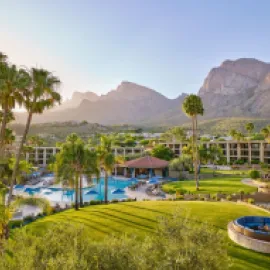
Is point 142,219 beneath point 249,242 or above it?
beneath

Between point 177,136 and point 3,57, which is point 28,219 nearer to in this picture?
point 3,57

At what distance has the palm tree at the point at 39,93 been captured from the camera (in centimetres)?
1591

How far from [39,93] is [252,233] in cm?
1497

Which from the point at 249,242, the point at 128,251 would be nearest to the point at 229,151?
the point at 249,242

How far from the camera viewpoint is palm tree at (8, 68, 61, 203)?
52.2ft

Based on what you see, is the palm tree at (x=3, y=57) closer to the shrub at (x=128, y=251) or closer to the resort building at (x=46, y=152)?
the shrub at (x=128, y=251)

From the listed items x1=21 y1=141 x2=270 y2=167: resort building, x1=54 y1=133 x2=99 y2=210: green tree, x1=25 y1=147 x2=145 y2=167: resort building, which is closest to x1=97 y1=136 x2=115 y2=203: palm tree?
x1=54 y1=133 x2=99 y2=210: green tree

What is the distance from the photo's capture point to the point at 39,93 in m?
16.0

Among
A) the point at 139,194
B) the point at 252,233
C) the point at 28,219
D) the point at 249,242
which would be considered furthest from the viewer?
the point at 139,194

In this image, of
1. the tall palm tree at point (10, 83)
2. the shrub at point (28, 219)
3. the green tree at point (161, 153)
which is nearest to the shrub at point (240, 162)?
the green tree at point (161, 153)

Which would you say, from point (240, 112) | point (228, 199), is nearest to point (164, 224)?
point (228, 199)

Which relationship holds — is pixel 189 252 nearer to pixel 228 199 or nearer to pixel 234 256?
pixel 234 256

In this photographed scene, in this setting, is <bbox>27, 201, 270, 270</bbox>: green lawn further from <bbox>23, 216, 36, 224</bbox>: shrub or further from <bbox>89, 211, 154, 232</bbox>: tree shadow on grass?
<bbox>23, 216, 36, 224</bbox>: shrub

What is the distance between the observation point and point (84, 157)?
27031 mm
